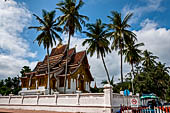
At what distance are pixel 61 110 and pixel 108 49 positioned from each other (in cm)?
1461

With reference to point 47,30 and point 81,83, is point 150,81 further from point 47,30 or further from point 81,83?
point 47,30

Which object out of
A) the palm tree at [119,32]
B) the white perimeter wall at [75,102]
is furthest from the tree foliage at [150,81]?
the white perimeter wall at [75,102]

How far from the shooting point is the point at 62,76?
1024 inches

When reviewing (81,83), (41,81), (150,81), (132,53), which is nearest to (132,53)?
(132,53)

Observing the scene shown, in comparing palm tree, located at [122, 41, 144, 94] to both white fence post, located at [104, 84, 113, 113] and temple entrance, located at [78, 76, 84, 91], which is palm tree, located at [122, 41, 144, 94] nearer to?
temple entrance, located at [78, 76, 84, 91]

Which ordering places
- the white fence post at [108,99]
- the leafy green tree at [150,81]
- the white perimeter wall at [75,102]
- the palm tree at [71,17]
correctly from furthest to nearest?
the leafy green tree at [150,81], the palm tree at [71,17], the white perimeter wall at [75,102], the white fence post at [108,99]

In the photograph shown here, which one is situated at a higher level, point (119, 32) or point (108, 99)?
point (119, 32)

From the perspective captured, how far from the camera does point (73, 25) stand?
74.6 feet

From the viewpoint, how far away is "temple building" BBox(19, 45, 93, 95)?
25953 millimetres

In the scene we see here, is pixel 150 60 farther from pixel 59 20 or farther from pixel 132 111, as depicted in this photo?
pixel 132 111

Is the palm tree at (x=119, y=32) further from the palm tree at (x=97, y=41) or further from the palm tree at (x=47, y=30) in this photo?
the palm tree at (x=47, y=30)

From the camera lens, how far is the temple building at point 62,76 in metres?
26.0

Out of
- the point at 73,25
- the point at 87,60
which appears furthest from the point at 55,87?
the point at 73,25

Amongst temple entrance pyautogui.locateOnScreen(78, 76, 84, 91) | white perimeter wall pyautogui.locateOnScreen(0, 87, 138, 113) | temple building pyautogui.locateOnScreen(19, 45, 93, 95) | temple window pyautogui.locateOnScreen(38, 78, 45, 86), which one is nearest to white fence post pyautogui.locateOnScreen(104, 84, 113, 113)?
white perimeter wall pyautogui.locateOnScreen(0, 87, 138, 113)
